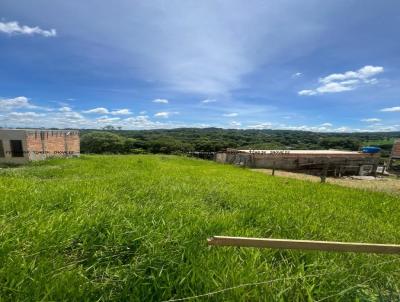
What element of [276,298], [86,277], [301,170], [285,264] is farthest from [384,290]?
[301,170]

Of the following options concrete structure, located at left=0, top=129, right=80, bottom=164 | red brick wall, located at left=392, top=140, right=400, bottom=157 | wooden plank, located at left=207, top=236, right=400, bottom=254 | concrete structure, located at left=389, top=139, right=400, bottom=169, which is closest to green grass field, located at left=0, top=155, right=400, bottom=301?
wooden plank, located at left=207, top=236, right=400, bottom=254

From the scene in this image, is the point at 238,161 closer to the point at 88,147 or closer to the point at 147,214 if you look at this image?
the point at 147,214

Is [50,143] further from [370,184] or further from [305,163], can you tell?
[370,184]

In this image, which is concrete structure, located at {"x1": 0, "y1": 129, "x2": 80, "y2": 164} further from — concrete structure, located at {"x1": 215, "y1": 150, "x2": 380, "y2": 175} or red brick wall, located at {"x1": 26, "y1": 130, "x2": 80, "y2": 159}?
concrete structure, located at {"x1": 215, "y1": 150, "x2": 380, "y2": 175}

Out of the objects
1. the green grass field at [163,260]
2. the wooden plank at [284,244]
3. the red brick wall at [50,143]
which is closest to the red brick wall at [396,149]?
the green grass field at [163,260]

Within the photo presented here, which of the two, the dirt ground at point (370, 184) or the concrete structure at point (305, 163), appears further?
the concrete structure at point (305, 163)

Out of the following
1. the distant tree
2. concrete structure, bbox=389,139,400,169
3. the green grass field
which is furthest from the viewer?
the distant tree

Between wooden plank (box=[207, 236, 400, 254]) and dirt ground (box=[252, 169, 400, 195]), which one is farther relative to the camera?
Answer: dirt ground (box=[252, 169, 400, 195])

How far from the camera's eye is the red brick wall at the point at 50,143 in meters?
20.2

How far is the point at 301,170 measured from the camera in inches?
966

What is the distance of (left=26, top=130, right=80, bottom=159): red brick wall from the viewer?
795 inches

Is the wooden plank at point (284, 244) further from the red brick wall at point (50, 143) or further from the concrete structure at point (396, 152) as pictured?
the concrete structure at point (396, 152)

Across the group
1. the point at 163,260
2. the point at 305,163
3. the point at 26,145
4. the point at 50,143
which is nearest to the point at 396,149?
the point at 305,163

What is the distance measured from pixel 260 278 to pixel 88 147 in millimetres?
56042
